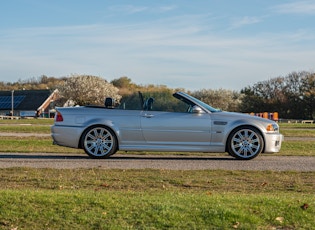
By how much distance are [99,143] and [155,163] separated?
1426 mm

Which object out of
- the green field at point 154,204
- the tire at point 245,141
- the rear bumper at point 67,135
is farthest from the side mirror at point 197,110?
the green field at point 154,204

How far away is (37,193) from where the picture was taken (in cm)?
737

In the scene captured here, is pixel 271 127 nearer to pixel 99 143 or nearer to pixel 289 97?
pixel 99 143

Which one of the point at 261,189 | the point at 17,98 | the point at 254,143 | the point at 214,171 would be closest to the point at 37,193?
the point at 261,189

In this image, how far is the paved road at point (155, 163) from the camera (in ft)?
36.6

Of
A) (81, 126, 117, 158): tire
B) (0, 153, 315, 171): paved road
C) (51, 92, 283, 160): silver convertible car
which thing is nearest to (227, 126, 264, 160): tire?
(51, 92, 283, 160): silver convertible car

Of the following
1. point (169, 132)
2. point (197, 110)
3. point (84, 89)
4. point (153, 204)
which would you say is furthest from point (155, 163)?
point (84, 89)

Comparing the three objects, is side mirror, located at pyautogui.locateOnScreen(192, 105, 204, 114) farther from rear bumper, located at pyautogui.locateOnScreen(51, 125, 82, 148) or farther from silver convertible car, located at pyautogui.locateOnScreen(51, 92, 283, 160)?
rear bumper, located at pyautogui.locateOnScreen(51, 125, 82, 148)

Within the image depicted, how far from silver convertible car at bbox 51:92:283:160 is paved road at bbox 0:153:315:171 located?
0.93 feet

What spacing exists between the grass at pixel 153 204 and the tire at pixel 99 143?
10.6 ft

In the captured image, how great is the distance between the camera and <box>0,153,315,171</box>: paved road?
36.6 feet

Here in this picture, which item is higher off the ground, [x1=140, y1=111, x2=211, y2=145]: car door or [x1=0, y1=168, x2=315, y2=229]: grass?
[x1=140, y1=111, x2=211, y2=145]: car door

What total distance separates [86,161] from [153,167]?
1.67 m

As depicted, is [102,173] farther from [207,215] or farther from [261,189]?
[207,215]
